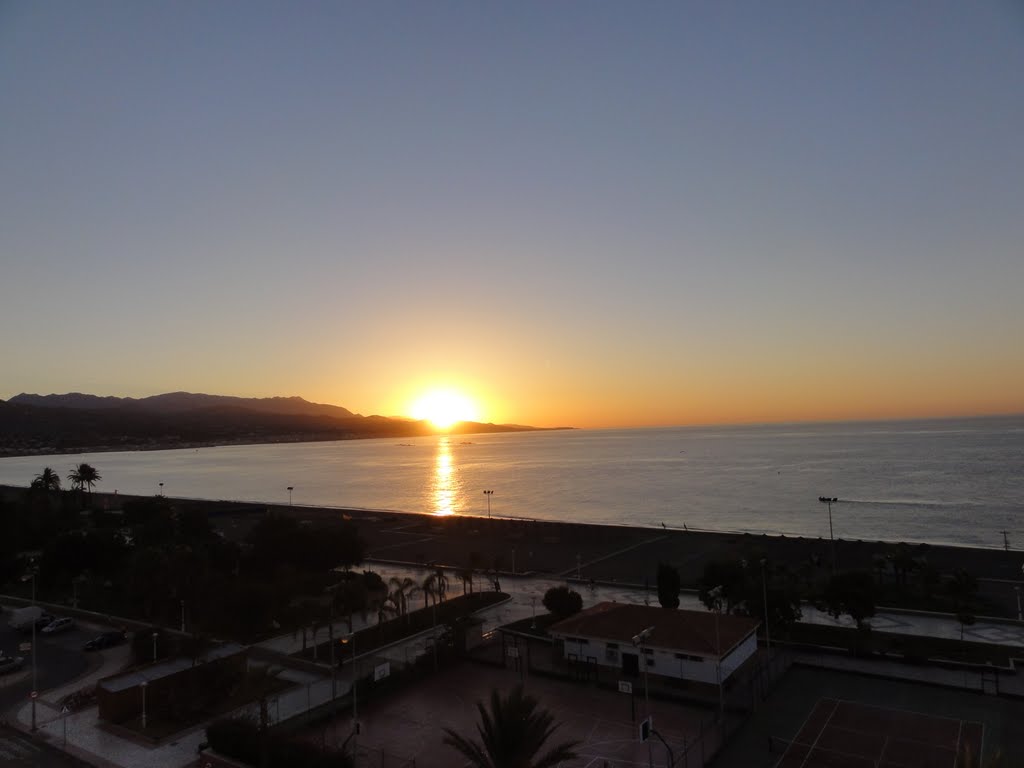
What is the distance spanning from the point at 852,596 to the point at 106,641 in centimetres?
2996

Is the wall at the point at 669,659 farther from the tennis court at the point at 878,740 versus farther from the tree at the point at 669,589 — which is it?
the tree at the point at 669,589

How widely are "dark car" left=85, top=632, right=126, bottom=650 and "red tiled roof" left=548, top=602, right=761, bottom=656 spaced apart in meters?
18.1

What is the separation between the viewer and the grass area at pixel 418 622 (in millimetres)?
26922

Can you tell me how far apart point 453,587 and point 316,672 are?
48.5 ft

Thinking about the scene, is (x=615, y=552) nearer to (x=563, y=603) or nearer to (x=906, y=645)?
(x=563, y=603)

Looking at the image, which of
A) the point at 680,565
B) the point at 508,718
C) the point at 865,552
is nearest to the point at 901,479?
the point at 865,552

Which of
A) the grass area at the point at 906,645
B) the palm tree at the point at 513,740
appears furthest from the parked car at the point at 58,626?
the grass area at the point at 906,645

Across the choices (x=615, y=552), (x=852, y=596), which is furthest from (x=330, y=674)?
(x=615, y=552)

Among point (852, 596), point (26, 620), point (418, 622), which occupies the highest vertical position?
point (852, 596)

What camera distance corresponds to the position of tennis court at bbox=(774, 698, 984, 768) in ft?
53.2

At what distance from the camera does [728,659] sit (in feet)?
69.9

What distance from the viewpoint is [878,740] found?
56.7 feet

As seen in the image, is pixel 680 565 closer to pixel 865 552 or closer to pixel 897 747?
pixel 865 552

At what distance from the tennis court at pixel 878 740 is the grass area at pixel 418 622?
1264 centimetres
